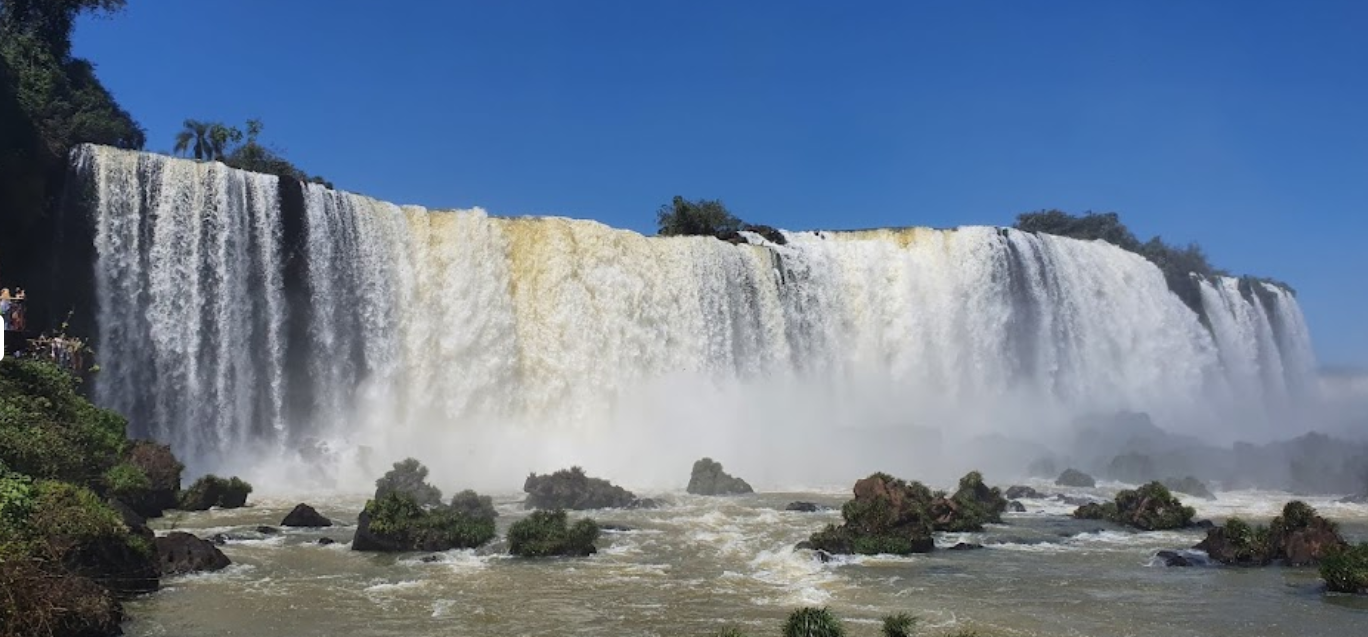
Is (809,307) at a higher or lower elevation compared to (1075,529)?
higher

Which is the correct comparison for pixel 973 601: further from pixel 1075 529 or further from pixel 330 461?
pixel 330 461

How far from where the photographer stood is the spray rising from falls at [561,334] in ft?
89.5

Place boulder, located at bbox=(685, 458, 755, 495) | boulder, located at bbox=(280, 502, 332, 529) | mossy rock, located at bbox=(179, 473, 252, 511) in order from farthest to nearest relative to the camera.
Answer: boulder, located at bbox=(685, 458, 755, 495)
mossy rock, located at bbox=(179, 473, 252, 511)
boulder, located at bbox=(280, 502, 332, 529)

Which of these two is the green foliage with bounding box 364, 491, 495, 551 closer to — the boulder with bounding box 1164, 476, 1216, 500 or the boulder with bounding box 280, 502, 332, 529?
the boulder with bounding box 280, 502, 332, 529

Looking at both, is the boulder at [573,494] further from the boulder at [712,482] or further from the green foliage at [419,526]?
the green foliage at [419,526]

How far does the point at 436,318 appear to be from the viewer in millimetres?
32188

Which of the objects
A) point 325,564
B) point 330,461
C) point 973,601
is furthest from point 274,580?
point 330,461

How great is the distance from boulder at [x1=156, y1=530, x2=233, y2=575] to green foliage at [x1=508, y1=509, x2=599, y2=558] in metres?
4.35

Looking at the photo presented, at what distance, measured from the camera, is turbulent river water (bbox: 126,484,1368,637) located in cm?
1191

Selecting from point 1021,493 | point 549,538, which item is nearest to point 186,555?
point 549,538

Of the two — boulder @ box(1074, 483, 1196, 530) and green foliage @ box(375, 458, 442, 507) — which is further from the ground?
green foliage @ box(375, 458, 442, 507)

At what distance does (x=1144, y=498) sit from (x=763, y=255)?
19.1 m

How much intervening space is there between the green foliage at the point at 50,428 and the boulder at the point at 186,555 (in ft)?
6.87

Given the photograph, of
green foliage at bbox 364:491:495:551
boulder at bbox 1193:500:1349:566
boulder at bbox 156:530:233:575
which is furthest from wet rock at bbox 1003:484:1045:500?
boulder at bbox 156:530:233:575
